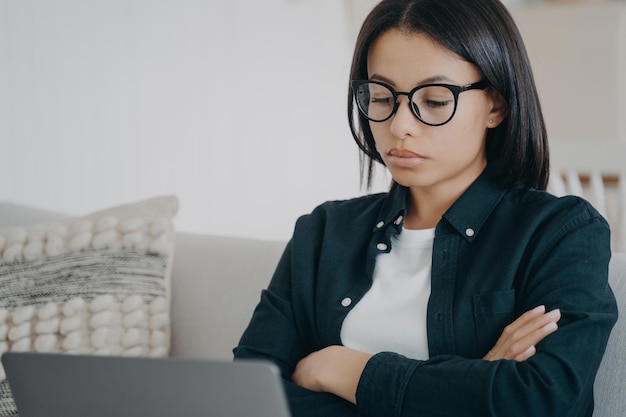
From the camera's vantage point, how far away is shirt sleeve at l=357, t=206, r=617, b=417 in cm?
120

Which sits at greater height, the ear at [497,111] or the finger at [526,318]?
the ear at [497,111]

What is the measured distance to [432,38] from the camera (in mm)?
1365

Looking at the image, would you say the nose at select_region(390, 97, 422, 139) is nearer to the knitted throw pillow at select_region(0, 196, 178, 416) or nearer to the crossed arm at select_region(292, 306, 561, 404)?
the crossed arm at select_region(292, 306, 561, 404)

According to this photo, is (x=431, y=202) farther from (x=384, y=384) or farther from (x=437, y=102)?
(x=384, y=384)

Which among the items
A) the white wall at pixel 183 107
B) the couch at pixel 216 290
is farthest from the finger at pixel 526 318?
the white wall at pixel 183 107

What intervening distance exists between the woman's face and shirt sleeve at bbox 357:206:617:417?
199mm

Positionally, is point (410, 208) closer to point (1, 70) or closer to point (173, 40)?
point (1, 70)

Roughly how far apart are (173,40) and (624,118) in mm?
1983

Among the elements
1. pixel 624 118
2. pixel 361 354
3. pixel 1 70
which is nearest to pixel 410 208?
pixel 361 354

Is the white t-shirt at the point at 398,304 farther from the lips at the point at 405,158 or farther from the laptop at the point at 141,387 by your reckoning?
the laptop at the point at 141,387

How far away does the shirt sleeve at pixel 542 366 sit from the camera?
3.92ft

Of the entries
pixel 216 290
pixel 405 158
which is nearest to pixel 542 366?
pixel 405 158

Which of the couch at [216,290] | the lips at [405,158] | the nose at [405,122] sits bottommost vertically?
the couch at [216,290]

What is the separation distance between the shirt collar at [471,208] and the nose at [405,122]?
0.14 meters
